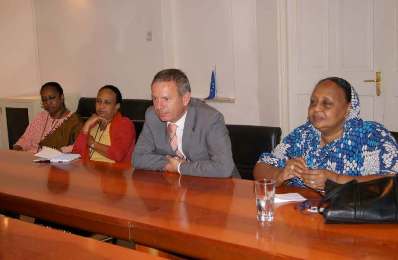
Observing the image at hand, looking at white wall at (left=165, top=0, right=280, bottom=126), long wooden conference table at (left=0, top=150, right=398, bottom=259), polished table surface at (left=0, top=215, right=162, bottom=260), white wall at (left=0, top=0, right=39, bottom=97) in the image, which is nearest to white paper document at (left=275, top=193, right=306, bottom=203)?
long wooden conference table at (left=0, top=150, right=398, bottom=259)

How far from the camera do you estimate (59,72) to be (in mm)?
6863

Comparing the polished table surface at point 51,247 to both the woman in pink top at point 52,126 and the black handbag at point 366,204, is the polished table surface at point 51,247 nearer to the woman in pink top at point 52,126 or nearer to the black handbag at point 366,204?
the black handbag at point 366,204

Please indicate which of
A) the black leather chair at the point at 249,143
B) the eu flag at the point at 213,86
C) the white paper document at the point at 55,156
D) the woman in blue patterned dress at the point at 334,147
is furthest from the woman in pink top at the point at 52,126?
the woman in blue patterned dress at the point at 334,147

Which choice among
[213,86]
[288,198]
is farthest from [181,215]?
[213,86]

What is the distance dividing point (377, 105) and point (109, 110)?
227 centimetres

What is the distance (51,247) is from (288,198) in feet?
2.97

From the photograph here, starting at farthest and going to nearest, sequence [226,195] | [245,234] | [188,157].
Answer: [188,157]
[226,195]
[245,234]

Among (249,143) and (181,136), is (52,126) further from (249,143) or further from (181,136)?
(249,143)

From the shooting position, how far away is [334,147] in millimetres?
2494

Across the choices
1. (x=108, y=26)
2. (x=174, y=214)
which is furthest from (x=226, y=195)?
(x=108, y=26)

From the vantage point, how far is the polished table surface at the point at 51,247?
156cm

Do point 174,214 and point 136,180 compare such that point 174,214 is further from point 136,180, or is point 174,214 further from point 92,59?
point 92,59

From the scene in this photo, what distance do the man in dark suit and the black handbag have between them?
876 millimetres

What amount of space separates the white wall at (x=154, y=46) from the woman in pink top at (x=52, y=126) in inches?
61.2
